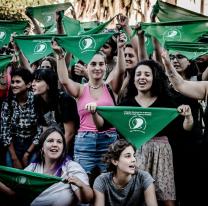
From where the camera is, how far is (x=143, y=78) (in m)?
3.83

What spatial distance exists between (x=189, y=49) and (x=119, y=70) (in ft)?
2.91

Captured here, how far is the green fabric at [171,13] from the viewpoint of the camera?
5.07 meters

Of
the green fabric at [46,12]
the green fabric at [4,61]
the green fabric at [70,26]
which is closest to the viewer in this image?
the green fabric at [4,61]

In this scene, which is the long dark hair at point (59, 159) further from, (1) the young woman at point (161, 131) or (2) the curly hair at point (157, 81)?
(2) the curly hair at point (157, 81)

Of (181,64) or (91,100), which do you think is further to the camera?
(181,64)

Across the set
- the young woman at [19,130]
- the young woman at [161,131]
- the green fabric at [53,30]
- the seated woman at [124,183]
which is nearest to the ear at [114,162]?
the seated woman at [124,183]

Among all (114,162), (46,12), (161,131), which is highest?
(46,12)

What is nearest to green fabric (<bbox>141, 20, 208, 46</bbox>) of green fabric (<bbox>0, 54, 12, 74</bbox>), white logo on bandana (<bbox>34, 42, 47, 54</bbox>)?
white logo on bandana (<bbox>34, 42, 47, 54</bbox>)

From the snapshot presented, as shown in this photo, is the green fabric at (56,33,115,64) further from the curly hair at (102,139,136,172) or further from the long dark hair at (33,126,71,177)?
the curly hair at (102,139,136,172)

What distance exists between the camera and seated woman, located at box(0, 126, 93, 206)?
346cm

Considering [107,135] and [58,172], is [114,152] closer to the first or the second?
[107,135]

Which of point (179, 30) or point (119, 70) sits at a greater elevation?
point (179, 30)

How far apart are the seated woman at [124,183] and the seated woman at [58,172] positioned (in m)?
0.15

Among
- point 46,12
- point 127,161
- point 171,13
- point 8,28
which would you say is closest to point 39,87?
point 127,161
